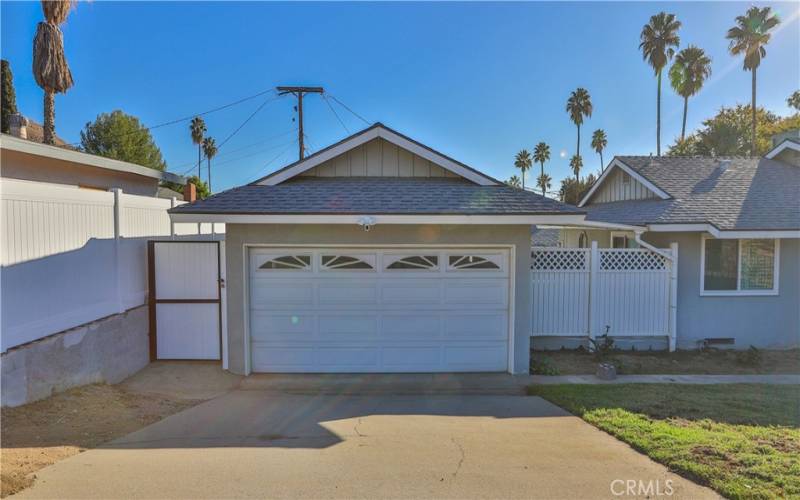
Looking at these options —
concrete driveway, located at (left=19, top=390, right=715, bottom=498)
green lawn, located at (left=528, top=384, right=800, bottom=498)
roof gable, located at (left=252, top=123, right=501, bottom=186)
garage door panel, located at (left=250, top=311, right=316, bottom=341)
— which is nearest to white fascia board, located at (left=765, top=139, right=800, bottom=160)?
green lawn, located at (left=528, top=384, right=800, bottom=498)

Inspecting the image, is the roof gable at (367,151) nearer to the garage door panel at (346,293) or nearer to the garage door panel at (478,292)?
the garage door panel at (478,292)

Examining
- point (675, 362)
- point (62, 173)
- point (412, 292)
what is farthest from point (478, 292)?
point (62, 173)

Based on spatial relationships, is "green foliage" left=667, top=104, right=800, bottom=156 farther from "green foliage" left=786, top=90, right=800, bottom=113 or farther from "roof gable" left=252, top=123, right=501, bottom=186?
"roof gable" left=252, top=123, right=501, bottom=186

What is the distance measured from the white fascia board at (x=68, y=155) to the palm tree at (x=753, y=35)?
106ft

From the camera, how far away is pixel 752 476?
3.91 metres

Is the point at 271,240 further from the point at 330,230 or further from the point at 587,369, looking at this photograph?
the point at 587,369

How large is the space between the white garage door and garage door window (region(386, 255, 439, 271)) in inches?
0.7

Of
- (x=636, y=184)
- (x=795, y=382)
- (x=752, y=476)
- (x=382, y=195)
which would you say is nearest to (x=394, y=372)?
(x=382, y=195)

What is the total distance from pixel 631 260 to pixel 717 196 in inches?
145

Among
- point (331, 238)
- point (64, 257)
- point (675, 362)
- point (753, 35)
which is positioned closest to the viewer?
point (64, 257)

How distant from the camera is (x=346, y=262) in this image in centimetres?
745

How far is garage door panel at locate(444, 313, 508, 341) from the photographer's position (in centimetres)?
755

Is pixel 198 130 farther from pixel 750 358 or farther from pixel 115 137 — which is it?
pixel 750 358

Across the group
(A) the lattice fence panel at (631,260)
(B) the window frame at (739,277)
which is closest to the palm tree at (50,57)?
(A) the lattice fence panel at (631,260)
